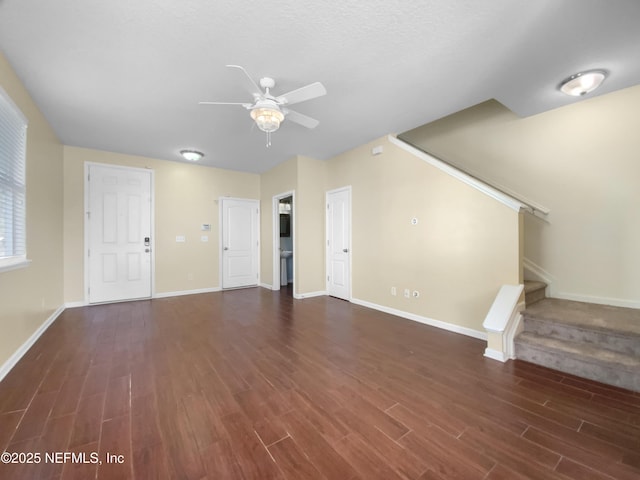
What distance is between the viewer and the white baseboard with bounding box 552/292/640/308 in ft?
9.53

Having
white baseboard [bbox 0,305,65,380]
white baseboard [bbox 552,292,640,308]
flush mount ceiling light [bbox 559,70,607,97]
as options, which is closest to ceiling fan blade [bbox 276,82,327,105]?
flush mount ceiling light [bbox 559,70,607,97]

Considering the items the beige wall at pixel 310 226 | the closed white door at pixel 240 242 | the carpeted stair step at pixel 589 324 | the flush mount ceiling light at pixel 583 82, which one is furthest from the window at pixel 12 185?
the flush mount ceiling light at pixel 583 82

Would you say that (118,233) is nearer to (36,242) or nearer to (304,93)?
(36,242)

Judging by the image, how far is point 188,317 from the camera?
3826 millimetres

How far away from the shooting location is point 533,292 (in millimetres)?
3100

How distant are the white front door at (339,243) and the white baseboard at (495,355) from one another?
8.13ft

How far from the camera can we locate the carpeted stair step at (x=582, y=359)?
2.00 meters

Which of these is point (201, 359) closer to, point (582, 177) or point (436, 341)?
Result: point (436, 341)

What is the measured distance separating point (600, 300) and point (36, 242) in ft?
22.8

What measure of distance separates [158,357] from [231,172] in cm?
442

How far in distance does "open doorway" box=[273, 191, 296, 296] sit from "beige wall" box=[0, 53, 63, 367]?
11.6ft

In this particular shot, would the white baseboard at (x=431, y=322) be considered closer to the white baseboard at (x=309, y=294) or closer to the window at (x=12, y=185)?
the white baseboard at (x=309, y=294)

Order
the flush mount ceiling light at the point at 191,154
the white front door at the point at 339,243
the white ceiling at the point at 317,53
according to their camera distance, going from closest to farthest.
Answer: the white ceiling at the point at 317,53 < the flush mount ceiling light at the point at 191,154 < the white front door at the point at 339,243

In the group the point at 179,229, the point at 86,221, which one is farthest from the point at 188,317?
the point at 86,221
